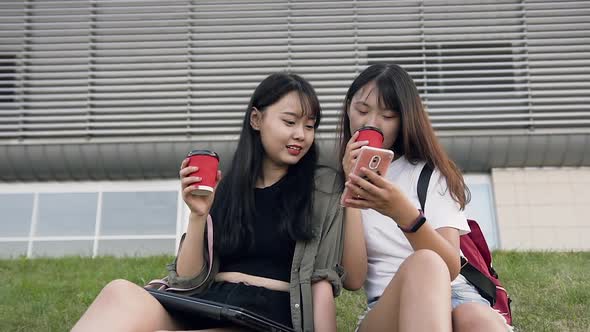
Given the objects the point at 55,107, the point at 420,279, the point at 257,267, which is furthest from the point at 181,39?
the point at 420,279

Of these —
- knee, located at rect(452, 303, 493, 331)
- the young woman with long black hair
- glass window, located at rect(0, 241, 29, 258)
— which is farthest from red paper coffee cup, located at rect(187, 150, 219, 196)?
glass window, located at rect(0, 241, 29, 258)

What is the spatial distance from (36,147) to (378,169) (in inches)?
340

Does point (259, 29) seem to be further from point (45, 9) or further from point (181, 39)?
point (45, 9)

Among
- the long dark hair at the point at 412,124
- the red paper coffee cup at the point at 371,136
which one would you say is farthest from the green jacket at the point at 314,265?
the red paper coffee cup at the point at 371,136

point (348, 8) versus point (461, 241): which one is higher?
point (348, 8)

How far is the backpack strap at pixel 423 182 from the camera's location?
2.56 metres

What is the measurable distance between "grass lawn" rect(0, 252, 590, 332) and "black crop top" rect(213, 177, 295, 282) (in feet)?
5.09

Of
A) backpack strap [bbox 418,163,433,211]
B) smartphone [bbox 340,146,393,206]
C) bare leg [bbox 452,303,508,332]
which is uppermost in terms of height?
smartphone [bbox 340,146,393,206]

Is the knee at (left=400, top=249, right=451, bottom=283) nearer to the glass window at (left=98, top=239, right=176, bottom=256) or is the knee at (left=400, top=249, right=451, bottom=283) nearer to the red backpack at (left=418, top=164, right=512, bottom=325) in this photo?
the red backpack at (left=418, top=164, right=512, bottom=325)

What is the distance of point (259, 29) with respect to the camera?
10086 millimetres

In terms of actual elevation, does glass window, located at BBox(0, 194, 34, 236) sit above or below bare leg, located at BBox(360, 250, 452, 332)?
below

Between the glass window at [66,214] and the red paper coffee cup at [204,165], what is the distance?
805 cm

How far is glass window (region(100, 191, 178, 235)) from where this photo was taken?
32.2 ft

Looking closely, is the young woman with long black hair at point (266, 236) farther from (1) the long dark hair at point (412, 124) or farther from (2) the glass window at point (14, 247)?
(2) the glass window at point (14, 247)
